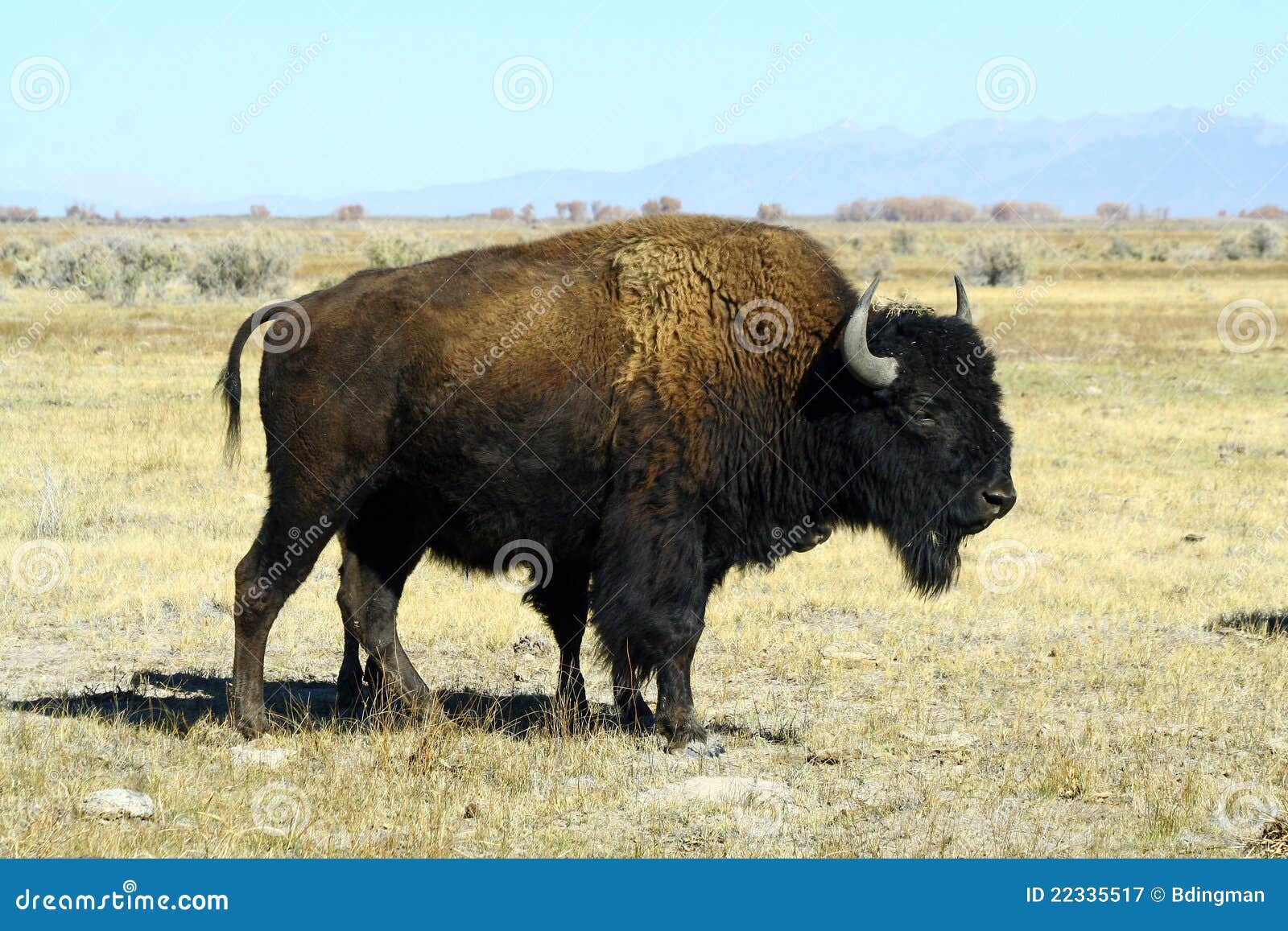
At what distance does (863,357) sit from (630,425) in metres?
1.18

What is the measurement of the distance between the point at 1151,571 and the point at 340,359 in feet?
23.3

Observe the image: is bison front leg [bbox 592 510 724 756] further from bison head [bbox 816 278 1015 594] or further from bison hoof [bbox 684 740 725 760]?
bison head [bbox 816 278 1015 594]

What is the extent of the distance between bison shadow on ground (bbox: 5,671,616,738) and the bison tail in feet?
4.42

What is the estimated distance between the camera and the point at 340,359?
6.84 m

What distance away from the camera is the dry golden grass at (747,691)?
18.2 ft

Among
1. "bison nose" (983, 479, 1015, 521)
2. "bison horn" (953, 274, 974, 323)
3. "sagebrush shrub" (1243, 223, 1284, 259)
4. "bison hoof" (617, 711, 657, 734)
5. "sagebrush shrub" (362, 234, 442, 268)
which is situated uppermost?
"sagebrush shrub" (1243, 223, 1284, 259)

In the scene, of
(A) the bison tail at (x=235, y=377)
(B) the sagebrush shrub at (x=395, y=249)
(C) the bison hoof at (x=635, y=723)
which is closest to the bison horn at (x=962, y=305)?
(C) the bison hoof at (x=635, y=723)

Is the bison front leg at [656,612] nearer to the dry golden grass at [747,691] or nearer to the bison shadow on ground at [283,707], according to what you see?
the dry golden grass at [747,691]

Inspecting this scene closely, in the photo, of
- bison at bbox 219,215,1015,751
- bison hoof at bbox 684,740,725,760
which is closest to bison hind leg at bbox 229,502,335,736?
bison at bbox 219,215,1015,751

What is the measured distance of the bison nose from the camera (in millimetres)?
6668

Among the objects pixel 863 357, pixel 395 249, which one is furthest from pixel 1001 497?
pixel 395 249

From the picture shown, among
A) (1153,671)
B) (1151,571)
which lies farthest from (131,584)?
(1151,571)

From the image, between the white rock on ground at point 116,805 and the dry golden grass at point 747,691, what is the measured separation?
0.25ft

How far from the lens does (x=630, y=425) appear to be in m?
6.65
